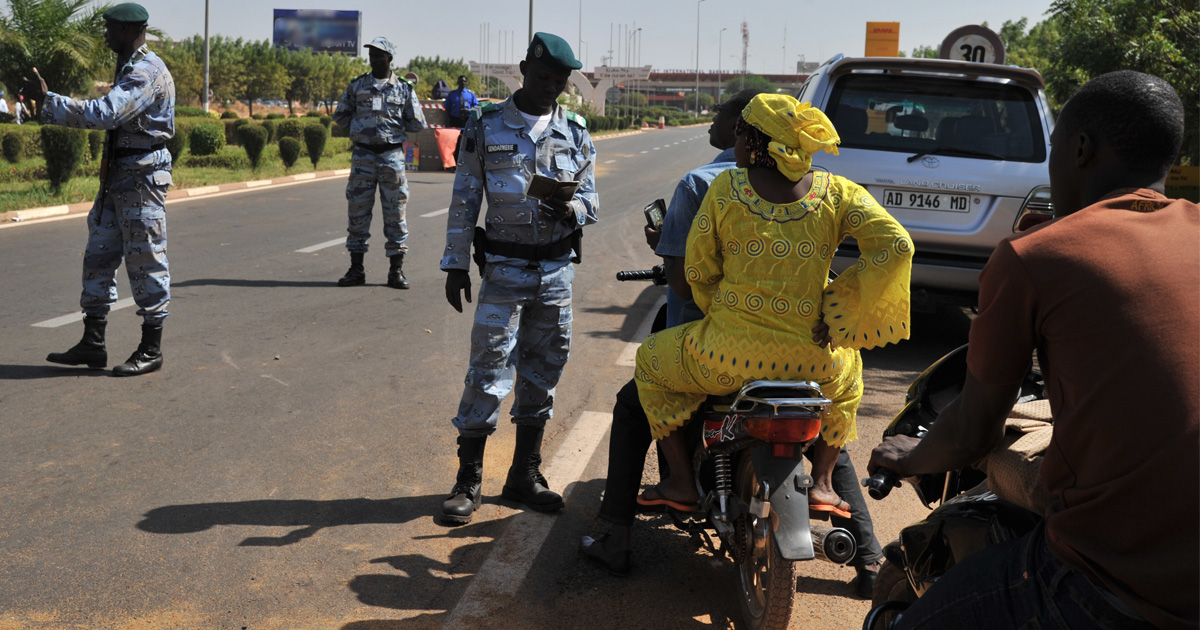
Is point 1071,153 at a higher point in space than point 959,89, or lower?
lower

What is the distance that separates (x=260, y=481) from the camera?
4.54 metres

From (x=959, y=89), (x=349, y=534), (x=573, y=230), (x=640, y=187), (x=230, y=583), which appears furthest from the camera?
(x=640, y=187)

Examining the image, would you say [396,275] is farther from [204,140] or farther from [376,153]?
[204,140]

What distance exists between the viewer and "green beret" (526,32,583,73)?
4.20m

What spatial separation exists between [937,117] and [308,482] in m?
4.67

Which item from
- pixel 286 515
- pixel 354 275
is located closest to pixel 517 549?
pixel 286 515

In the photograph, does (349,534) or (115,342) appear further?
(115,342)

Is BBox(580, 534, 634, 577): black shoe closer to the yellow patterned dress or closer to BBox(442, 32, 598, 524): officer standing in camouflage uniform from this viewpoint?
BBox(442, 32, 598, 524): officer standing in camouflage uniform

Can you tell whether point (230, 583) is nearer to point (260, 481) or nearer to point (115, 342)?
point (260, 481)

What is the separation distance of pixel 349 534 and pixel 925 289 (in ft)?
14.0

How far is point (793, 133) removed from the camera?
3.11 meters

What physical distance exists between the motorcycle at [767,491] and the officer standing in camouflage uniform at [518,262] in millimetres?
1135

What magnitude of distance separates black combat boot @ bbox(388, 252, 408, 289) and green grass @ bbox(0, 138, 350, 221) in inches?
231

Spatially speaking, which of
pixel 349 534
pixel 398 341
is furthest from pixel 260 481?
pixel 398 341
